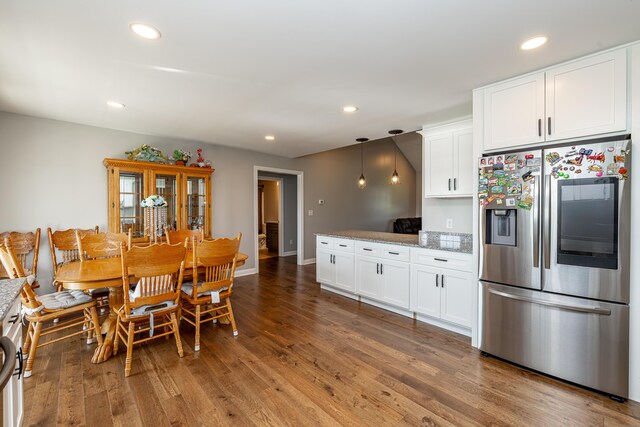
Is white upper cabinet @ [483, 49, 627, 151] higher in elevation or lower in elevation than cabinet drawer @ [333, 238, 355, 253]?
higher

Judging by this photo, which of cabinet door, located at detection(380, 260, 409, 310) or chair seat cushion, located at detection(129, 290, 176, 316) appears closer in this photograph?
chair seat cushion, located at detection(129, 290, 176, 316)

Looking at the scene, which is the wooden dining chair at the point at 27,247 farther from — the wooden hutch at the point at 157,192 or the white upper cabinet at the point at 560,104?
the white upper cabinet at the point at 560,104

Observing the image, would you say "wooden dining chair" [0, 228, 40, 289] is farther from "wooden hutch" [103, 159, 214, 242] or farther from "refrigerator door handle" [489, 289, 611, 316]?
"refrigerator door handle" [489, 289, 611, 316]

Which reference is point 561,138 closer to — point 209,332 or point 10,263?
point 209,332

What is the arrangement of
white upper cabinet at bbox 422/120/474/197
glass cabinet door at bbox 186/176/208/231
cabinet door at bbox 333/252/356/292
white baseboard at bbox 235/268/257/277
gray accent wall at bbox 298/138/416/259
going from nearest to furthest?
1. white upper cabinet at bbox 422/120/474/197
2. cabinet door at bbox 333/252/356/292
3. glass cabinet door at bbox 186/176/208/231
4. white baseboard at bbox 235/268/257/277
5. gray accent wall at bbox 298/138/416/259

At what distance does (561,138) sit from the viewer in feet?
7.34

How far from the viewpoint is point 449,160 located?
12.1ft

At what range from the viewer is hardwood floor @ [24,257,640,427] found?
5.99 feet

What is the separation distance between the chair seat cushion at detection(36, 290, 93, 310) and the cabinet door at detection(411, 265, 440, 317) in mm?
3162

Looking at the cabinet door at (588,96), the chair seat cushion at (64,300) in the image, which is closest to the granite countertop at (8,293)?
the chair seat cushion at (64,300)

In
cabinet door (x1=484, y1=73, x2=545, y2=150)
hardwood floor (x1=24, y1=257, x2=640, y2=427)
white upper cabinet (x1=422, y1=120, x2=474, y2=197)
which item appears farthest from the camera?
white upper cabinet (x1=422, y1=120, x2=474, y2=197)

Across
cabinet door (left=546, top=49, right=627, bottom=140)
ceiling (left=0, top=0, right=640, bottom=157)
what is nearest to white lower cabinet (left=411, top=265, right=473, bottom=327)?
cabinet door (left=546, top=49, right=627, bottom=140)

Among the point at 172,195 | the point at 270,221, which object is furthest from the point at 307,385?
the point at 270,221

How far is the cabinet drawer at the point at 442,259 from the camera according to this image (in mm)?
2899
